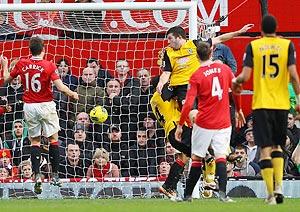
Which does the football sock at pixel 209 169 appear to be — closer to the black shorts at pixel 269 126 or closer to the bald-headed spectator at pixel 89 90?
the bald-headed spectator at pixel 89 90

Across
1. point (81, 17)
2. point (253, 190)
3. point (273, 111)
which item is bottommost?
point (253, 190)

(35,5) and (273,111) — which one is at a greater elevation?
(35,5)

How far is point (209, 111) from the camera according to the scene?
1591 cm

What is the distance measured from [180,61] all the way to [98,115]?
10.2 feet

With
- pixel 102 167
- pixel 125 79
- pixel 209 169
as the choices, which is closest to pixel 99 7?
pixel 125 79

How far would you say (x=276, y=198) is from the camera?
15195 mm

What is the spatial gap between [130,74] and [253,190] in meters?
3.62

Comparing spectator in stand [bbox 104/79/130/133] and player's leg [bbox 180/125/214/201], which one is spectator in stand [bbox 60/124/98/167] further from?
player's leg [bbox 180/125/214/201]

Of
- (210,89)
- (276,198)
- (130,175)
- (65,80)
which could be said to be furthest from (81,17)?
(276,198)

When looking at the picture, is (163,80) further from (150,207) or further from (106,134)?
(106,134)

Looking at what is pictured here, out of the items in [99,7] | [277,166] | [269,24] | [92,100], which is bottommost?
[277,166]

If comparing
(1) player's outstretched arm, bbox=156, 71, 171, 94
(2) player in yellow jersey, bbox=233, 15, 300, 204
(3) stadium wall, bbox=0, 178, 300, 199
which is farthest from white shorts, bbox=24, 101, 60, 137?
(2) player in yellow jersey, bbox=233, 15, 300, 204

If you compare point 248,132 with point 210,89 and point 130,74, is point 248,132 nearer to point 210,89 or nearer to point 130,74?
point 130,74

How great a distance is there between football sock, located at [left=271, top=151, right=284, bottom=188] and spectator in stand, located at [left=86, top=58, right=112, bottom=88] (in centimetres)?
654
